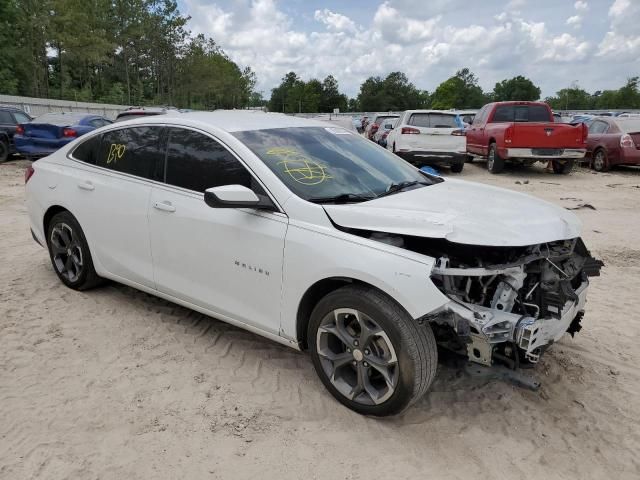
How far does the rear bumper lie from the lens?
13.2 m

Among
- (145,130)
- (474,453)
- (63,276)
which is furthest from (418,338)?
(63,276)

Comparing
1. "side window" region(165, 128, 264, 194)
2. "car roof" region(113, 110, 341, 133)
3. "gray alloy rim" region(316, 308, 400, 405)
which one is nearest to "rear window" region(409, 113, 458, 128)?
"car roof" region(113, 110, 341, 133)

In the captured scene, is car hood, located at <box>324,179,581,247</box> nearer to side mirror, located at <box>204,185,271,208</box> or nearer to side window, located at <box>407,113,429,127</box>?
side mirror, located at <box>204,185,271,208</box>

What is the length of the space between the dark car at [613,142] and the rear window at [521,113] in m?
2.01

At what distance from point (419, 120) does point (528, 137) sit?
114 inches

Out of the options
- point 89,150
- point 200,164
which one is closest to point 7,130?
point 89,150

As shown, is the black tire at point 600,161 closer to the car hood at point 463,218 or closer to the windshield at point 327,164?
the windshield at point 327,164

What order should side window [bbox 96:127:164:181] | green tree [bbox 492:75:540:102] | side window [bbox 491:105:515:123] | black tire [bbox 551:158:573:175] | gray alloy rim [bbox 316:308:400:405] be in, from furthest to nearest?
green tree [bbox 492:75:540:102] < side window [bbox 491:105:515:123] < black tire [bbox 551:158:573:175] < side window [bbox 96:127:164:181] < gray alloy rim [bbox 316:308:400:405]

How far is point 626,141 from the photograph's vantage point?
1405 centimetres

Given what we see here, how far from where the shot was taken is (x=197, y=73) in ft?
188

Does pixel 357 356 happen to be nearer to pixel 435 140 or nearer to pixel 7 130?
pixel 435 140

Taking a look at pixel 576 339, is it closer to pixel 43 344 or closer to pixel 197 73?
pixel 43 344

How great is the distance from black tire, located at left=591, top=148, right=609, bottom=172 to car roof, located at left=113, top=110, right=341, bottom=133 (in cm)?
1330

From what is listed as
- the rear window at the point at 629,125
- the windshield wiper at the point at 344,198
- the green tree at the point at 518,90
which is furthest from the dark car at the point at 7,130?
the green tree at the point at 518,90
